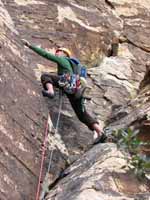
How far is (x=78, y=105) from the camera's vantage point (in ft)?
39.2

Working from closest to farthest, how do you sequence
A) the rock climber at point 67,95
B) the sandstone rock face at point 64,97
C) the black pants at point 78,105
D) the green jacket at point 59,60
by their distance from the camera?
the sandstone rock face at point 64,97
the rock climber at point 67,95
the black pants at point 78,105
the green jacket at point 59,60

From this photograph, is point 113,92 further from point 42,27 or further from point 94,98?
point 42,27

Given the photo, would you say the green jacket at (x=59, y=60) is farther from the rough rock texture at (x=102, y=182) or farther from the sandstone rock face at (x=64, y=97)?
the rough rock texture at (x=102, y=182)

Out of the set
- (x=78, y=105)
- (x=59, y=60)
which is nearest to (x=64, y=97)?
(x=78, y=105)

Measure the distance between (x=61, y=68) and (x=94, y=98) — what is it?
114 centimetres

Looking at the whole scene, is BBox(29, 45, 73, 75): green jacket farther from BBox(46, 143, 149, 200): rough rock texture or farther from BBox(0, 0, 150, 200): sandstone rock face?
BBox(46, 143, 149, 200): rough rock texture

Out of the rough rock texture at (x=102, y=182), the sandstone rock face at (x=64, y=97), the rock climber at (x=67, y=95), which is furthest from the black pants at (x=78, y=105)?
the rough rock texture at (x=102, y=182)

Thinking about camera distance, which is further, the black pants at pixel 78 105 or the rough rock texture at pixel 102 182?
the black pants at pixel 78 105

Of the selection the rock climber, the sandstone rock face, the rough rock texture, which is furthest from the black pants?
the rough rock texture

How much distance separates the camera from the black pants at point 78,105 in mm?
11672

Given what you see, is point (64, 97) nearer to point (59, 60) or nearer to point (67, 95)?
point (67, 95)

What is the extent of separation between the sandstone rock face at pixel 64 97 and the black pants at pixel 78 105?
136 millimetres

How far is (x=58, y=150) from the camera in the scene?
34.1ft

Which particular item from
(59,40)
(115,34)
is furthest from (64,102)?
(115,34)
